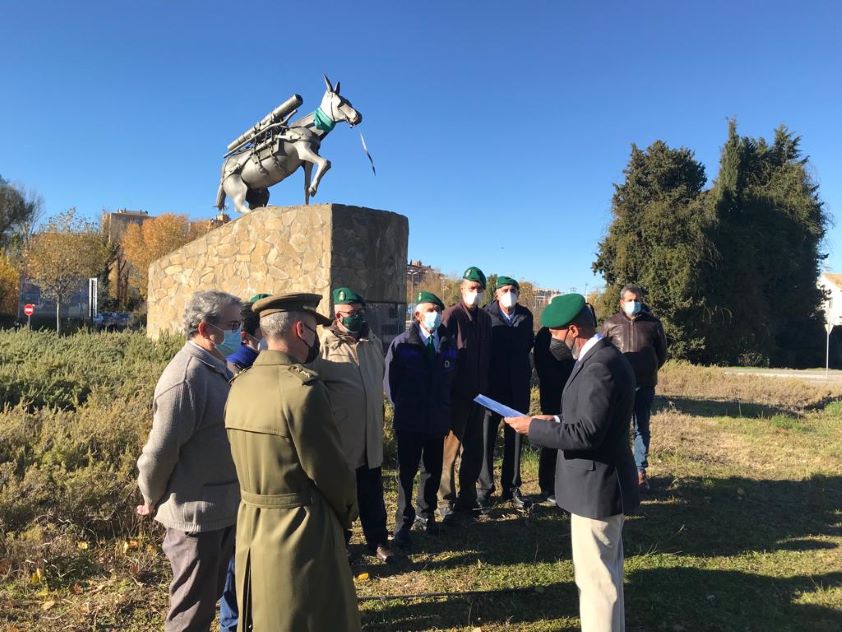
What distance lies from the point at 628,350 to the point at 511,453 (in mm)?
1498

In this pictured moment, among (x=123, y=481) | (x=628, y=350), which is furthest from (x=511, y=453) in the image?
(x=123, y=481)

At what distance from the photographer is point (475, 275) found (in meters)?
5.00

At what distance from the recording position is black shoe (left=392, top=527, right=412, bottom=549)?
169 inches

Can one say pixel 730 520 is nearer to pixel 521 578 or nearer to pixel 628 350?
pixel 628 350

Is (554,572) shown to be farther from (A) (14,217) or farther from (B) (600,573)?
(A) (14,217)

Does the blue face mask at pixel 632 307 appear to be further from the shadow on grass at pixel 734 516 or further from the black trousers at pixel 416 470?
the black trousers at pixel 416 470

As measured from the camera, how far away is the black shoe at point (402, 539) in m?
4.28

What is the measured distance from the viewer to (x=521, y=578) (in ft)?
12.8

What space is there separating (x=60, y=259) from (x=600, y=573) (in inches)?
1323

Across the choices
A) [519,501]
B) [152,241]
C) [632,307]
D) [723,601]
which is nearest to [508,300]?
[632,307]

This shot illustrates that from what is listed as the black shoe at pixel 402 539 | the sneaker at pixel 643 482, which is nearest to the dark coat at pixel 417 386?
the black shoe at pixel 402 539

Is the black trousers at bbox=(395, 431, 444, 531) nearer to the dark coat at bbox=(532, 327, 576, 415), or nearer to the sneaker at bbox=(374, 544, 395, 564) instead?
the sneaker at bbox=(374, 544, 395, 564)

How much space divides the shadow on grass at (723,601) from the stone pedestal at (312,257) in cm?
467

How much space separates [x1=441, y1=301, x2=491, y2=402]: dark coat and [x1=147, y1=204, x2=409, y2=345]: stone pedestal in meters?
2.83
